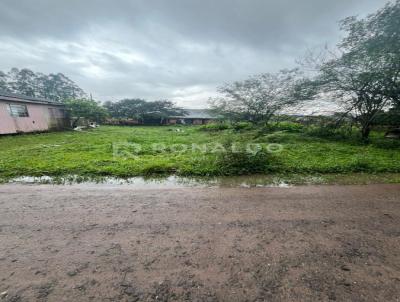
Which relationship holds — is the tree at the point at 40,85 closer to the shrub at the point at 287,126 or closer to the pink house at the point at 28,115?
the pink house at the point at 28,115

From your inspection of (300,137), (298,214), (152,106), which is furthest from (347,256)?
(152,106)

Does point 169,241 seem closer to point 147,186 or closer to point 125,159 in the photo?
point 147,186

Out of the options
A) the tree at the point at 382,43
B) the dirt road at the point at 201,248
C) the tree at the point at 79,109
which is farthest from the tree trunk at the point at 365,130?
the tree at the point at 79,109

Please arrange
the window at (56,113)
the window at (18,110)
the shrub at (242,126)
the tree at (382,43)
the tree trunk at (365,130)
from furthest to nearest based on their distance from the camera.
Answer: the window at (56,113) → the shrub at (242,126) → the window at (18,110) → the tree trunk at (365,130) → the tree at (382,43)

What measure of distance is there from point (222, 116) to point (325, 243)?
1725 cm

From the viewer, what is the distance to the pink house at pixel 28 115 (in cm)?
1222

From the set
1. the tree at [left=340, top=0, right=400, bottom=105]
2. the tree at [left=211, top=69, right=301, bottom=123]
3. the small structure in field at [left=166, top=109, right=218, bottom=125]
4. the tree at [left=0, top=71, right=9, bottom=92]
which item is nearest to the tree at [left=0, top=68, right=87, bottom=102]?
the tree at [left=0, top=71, right=9, bottom=92]

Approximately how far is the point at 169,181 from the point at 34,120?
1550 cm

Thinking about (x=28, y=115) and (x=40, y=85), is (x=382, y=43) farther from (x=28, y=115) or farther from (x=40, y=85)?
(x=40, y=85)

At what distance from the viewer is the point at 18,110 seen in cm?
1312

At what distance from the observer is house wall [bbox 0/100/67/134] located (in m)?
12.1

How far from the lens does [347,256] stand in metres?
2.04

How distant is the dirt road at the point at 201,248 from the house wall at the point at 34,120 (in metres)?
12.5

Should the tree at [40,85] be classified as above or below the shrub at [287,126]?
above
